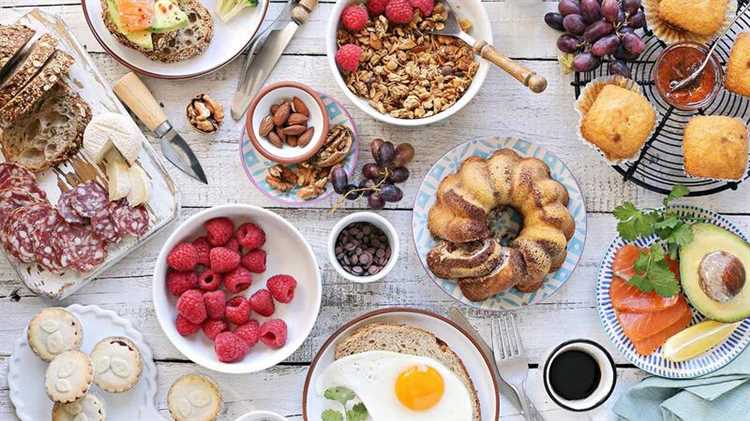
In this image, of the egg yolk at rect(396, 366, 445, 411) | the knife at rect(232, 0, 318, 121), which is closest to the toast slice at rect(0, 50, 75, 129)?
the knife at rect(232, 0, 318, 121)

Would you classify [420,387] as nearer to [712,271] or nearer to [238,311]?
[238,311]

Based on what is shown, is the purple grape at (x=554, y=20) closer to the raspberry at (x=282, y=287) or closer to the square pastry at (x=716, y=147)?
the square pastry at (x=716, y=147)

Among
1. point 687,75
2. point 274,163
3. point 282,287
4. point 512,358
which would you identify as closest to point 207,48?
point 274,163

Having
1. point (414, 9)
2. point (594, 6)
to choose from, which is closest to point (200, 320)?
Result: point (414, 9)

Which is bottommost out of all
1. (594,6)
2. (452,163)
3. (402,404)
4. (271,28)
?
(402,404)

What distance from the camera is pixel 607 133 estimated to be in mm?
2338

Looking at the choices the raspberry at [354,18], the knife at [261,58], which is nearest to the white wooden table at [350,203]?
the knife at [261,58]

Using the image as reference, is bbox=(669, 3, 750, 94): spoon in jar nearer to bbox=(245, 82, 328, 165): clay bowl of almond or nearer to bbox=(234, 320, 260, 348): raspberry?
bbox=(245, 82, 328, 165): clay bowl of almond

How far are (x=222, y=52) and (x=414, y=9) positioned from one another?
54 centimetres

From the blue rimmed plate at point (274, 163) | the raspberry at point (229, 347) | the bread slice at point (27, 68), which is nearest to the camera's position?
the bread slice at point (27, 68)

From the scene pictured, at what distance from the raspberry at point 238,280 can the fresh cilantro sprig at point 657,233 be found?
39.8 inches

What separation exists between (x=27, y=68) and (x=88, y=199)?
1.22ft

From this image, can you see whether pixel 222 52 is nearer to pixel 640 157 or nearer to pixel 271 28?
pixel 271 28

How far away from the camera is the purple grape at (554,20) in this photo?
7.99 ft
